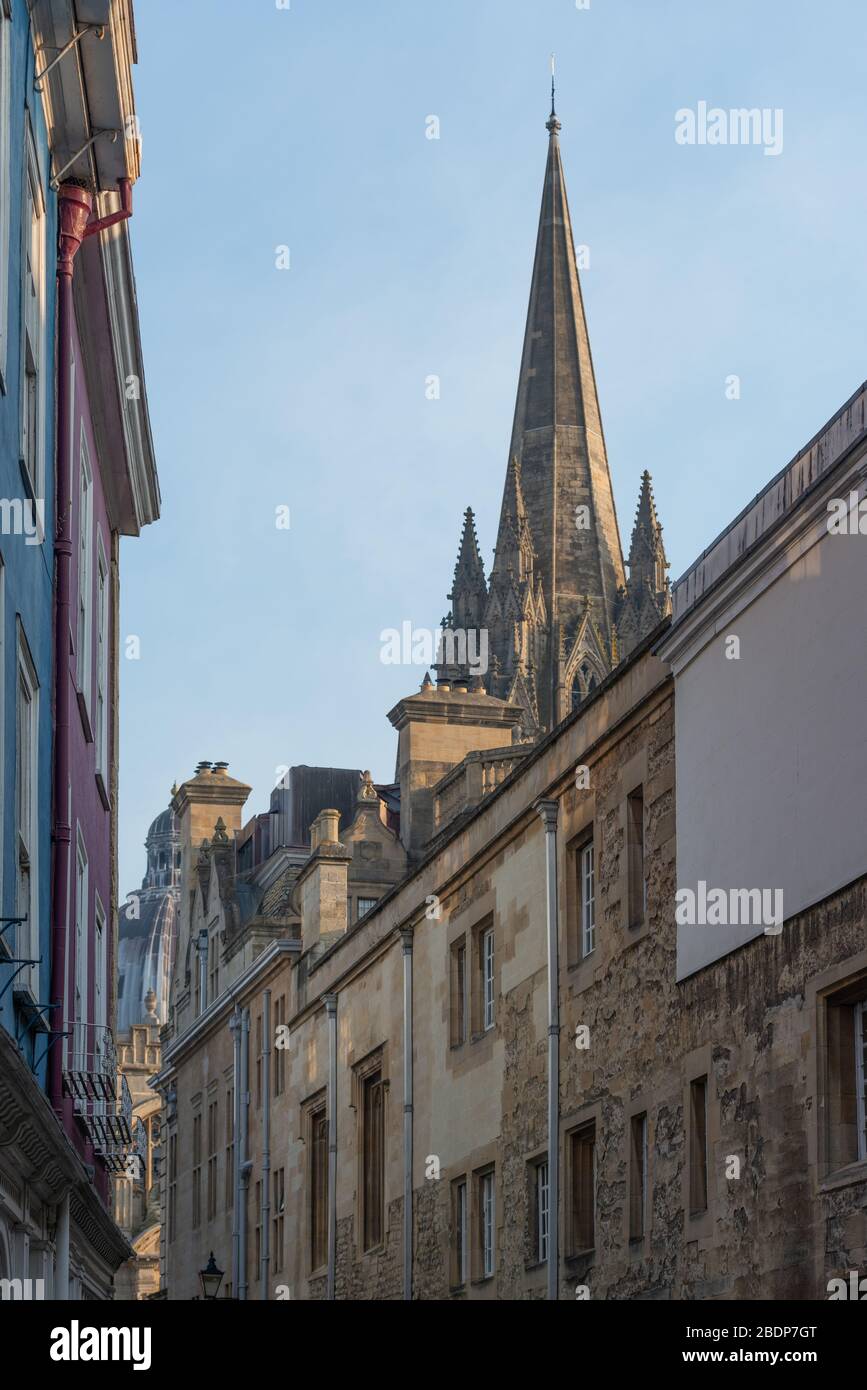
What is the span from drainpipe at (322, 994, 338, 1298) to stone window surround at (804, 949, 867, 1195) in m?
19.3

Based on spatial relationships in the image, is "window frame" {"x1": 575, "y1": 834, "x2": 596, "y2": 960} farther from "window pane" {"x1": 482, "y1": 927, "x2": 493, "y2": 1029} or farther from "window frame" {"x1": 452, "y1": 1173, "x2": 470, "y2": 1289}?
"window frame" {"x1": 452, "y1": 1173, "x2": 470, "y2": 1289}

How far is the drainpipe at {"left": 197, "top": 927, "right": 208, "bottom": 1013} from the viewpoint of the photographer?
55.2 meters

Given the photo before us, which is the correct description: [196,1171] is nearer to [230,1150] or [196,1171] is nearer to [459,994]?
[230,1150]

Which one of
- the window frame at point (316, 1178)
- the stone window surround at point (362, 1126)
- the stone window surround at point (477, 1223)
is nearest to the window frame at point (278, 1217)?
the window frame at point (316, 1178)

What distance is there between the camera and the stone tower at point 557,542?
101062 millimetres

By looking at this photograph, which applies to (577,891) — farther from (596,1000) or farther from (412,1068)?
(412,1068)

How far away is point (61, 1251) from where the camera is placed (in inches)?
705

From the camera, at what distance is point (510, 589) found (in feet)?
335

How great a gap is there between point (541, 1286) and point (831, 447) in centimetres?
1125

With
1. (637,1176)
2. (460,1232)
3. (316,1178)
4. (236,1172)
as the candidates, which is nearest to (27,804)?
(637,1176)

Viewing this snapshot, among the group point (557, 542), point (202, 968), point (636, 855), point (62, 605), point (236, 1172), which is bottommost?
point (236, 1172)

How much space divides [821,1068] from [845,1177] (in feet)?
3.13
